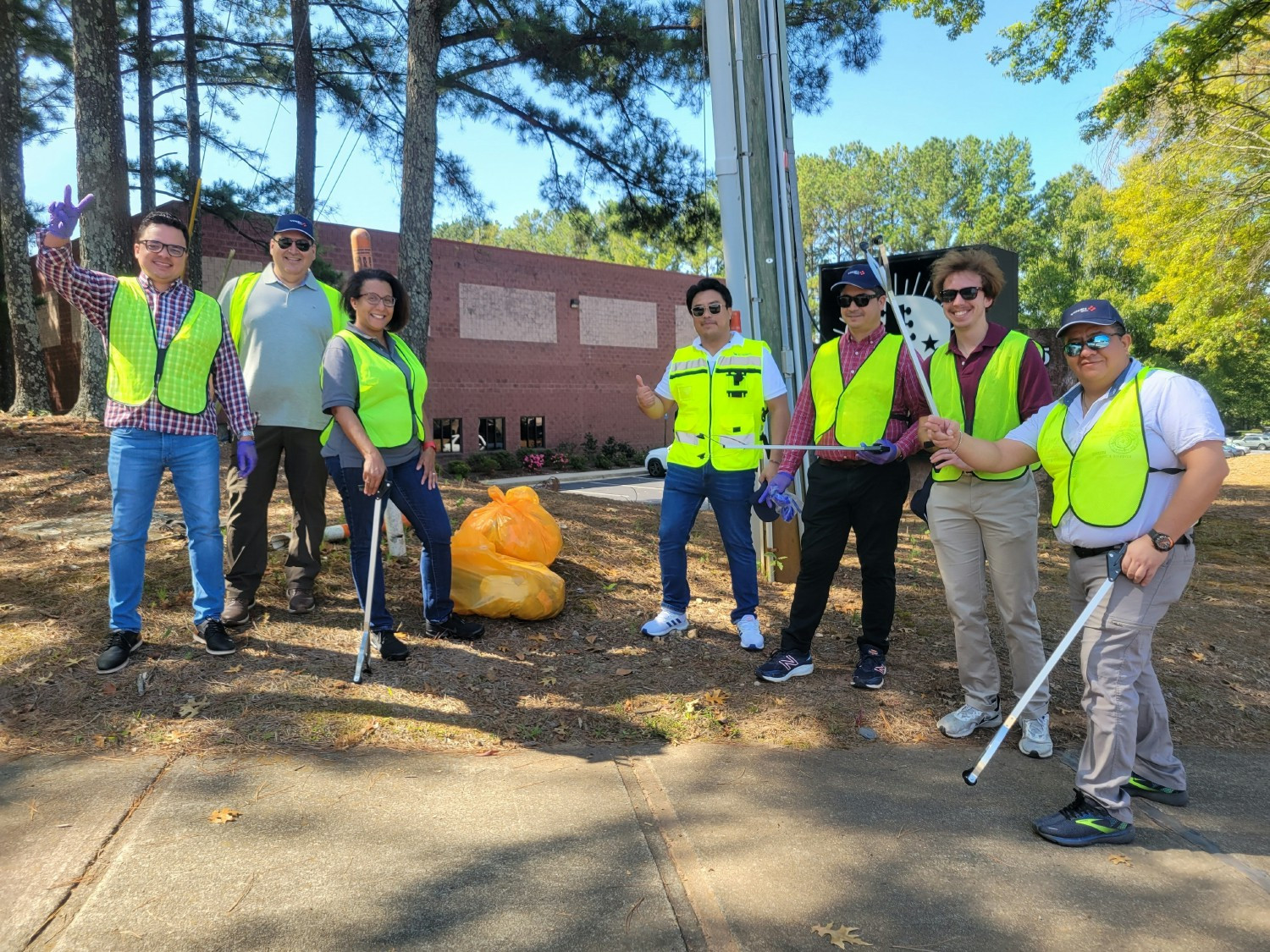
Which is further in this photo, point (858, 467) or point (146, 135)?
point (146, 135)

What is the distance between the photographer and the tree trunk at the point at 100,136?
9086mm

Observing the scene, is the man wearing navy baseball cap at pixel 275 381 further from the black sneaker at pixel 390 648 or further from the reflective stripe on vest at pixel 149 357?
the black sneaker at pixel 390 648

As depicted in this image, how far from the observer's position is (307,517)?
4.50m

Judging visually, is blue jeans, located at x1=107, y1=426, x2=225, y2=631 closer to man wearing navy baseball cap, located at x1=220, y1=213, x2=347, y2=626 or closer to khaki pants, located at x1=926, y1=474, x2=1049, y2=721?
man wearing navy baseball cap, located at x1=220, y1=213, x2=347, y2=626

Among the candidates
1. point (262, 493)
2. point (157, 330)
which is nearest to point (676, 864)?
point (262, 493)

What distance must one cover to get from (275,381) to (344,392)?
572 mm

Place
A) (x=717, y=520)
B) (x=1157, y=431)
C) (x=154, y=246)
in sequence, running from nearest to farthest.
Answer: (x=1157, y=431), (x=154, y=246), (x=717, y=520)

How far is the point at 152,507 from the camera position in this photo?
3.94 m

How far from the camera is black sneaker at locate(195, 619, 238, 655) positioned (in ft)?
13.1

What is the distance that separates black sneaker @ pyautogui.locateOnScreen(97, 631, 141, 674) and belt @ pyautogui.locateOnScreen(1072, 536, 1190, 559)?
3.93 meters

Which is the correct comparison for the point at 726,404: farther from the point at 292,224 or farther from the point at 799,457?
the point at 292,224

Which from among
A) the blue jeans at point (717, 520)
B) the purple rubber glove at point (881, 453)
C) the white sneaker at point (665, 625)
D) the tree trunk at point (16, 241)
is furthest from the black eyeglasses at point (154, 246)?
the tree trunk at point (16, 241)

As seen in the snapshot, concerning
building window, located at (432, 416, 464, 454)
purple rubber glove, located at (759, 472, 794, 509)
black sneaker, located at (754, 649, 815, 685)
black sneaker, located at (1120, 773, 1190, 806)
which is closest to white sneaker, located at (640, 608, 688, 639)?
black sneaker, located at (754, 649, 815, 685)

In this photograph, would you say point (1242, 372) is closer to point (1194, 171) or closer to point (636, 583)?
point (1194, 171)
